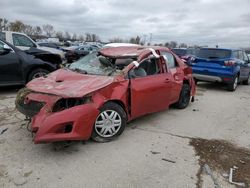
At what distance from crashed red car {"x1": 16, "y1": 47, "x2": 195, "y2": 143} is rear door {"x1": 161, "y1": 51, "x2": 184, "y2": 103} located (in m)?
0.04

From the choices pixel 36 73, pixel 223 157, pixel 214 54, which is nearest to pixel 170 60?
pixel 223 157

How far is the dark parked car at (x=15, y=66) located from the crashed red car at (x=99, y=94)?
9.29 ft

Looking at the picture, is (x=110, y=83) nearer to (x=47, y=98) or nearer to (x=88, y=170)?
(x=47, y=98)

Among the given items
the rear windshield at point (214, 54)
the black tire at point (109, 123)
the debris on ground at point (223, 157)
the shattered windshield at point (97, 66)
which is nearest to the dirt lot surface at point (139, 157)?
the debris on ground at point (223, 157)

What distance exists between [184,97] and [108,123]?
3187 mm

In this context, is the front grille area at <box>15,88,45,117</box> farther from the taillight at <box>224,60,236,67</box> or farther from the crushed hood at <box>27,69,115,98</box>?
the taillight at <box>224,60,236,67</box>

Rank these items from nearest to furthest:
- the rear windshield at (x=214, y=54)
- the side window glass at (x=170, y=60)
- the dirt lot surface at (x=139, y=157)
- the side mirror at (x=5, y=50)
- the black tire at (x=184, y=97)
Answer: the dirt lot surface at (x=139, y=157) < the side window glass at (x=170, y=60) < the black tire at (x=184, y=97) < the side mirror at (x=5, y=50) < the rear windshield at (x=214, y=54)

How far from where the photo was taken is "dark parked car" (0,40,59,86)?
7504 mm

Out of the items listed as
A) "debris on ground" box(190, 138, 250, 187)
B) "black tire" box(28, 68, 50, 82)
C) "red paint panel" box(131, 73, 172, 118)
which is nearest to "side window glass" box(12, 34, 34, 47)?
"black tire" box(28, 68, 50, 82)

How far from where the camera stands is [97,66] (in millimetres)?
5219

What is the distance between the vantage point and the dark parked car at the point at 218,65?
398 inches

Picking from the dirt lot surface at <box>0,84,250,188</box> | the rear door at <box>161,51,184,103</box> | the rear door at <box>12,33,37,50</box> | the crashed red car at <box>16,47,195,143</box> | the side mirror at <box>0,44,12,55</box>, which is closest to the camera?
the dirt lot surface at <box>0,84,250,188</box>

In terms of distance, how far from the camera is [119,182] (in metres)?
3.36

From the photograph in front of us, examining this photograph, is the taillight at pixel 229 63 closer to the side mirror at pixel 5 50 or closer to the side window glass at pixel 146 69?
the side window glass at pixel 146 69
